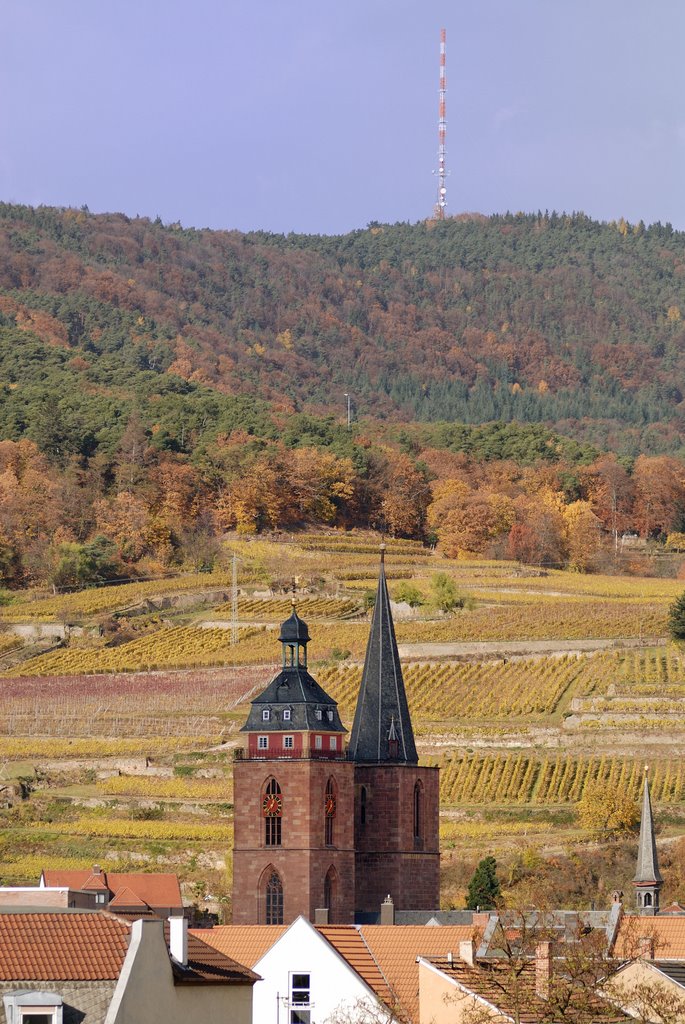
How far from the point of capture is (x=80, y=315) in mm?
180125

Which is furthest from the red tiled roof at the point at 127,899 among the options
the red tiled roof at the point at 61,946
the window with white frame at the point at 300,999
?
the red tiled roof at the point at 61,946

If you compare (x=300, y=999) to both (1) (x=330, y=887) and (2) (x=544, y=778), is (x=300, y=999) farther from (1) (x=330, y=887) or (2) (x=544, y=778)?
(2) (x=544, y=778)

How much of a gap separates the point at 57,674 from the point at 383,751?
31.9m

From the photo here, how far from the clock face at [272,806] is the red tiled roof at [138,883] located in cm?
258

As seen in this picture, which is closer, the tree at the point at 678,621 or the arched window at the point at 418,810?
the arched window at the point at 418,810

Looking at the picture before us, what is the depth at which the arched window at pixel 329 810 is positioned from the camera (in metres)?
53.5

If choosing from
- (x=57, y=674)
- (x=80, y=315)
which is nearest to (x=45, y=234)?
(x=80, y=315)

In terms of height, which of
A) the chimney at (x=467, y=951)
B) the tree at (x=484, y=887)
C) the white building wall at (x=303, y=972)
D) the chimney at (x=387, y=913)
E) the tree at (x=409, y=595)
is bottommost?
the tree at (x=484, y=887)

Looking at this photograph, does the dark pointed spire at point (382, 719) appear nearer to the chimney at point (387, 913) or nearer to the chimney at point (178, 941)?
the chimney at point (387, 913)

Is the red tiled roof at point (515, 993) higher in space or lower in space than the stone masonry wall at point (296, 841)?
higher

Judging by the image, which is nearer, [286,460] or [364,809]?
[364,809]

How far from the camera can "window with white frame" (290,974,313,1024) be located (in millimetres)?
31516

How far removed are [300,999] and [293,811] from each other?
21.5 m

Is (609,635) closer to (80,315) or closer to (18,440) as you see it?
(18,440)
